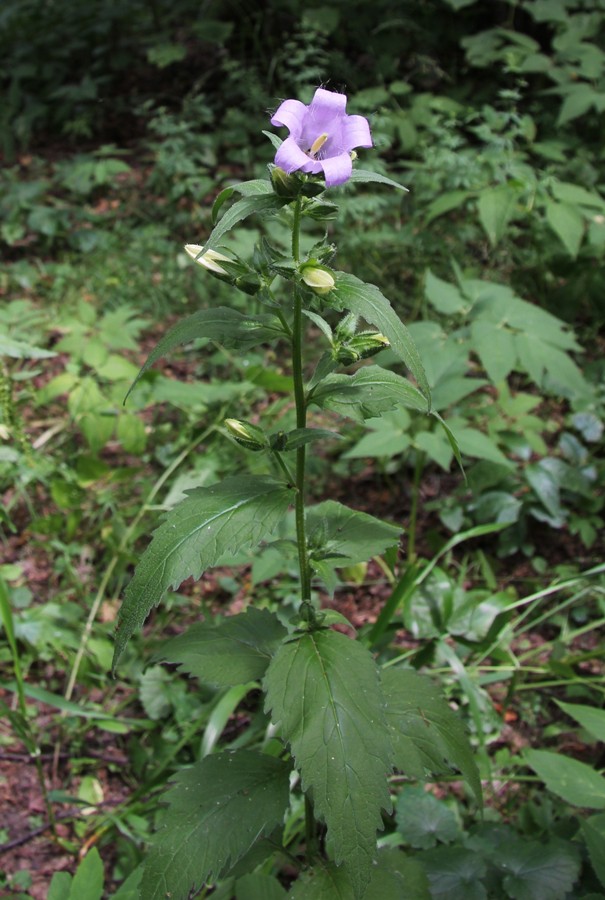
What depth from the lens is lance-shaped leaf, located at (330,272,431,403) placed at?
125 cm

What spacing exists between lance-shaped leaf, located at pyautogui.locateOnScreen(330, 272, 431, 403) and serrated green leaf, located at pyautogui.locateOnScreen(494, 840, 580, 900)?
4.20 ft

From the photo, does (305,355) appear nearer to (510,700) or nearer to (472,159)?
(472,159)

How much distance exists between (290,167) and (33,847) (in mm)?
2095

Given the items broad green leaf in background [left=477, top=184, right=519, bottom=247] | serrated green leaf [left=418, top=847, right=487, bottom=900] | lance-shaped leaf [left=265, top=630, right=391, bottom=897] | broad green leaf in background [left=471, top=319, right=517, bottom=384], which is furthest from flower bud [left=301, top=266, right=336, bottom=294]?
broad green leaf in background [left=477, top=184, right=519, bottom=247]

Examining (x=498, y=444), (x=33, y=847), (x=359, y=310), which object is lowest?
(x=33, y=847)

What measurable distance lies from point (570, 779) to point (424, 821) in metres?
0.41

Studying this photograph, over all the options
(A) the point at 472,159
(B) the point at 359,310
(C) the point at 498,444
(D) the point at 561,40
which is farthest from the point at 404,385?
(D) the point at 561,40

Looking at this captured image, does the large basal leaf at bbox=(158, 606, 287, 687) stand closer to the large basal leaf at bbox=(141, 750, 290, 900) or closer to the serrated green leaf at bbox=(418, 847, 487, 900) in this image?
the large basal leaf at bbox=(141, 750, 290, 900)

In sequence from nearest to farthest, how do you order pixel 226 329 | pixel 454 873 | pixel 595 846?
pixel 226 329 → pixel 595 846 → pixel 454 873

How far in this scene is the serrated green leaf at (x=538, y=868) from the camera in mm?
1767

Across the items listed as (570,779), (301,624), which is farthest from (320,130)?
(570,779)

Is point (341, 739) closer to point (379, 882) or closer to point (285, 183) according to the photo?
point (379, 882)

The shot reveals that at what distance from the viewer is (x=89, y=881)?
1.61m

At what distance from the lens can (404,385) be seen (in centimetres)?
148
